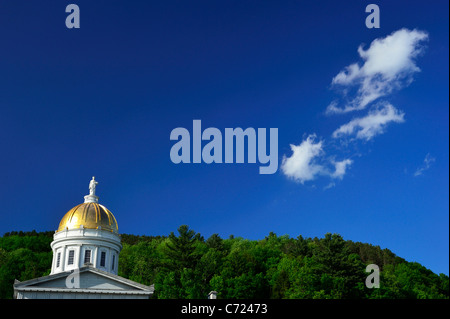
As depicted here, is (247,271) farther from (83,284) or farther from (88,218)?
(83,284)

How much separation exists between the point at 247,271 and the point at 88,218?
39.6 m

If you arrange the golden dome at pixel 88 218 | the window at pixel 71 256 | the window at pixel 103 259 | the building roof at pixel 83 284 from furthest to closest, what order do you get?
the window at pixel 103 259 → the window at pixel 71 256 → the golden dome at pixel 88 218 → the building roof at pixel 83 284

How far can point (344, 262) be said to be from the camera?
89.4 meters

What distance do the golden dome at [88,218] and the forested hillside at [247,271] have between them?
64.8ft

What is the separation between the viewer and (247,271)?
3920 inches

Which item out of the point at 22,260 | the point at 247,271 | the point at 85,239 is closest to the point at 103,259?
the point at 85,239

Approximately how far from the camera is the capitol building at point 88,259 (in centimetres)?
6162

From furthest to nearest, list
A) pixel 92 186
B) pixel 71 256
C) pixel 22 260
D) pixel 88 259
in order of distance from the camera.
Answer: pixel 22 260, pixel 92 186, pixel 71 256, pixel 88 259

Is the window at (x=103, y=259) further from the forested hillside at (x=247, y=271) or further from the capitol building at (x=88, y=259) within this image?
the forested hillside at (x=247, y=271)

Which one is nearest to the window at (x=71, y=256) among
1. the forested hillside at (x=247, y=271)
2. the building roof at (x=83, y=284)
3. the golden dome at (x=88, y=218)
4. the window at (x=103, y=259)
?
the golden dome at (x=88, y=218)

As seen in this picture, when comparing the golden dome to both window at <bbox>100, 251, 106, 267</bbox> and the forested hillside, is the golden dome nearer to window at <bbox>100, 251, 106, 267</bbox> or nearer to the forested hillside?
window at <bbox>100, 251, 106, 267</bbox>
